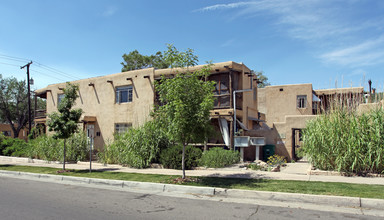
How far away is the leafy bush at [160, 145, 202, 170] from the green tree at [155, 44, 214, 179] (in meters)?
3.61

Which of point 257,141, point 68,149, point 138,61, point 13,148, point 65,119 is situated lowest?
point 13,148

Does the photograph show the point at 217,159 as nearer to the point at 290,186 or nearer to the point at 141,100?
the point at 290,186

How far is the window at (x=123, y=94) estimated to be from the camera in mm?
21453

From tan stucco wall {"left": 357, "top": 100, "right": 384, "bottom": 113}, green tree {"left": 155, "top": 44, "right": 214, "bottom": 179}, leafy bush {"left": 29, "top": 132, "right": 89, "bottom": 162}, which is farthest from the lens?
leafy bush {"left": 29, "top": 132, "right": 89, "bottom": 162}

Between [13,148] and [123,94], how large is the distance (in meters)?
9.43

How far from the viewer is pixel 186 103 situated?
1003 centimetres

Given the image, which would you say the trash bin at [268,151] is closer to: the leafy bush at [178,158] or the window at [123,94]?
the leafy bush at [178,158]

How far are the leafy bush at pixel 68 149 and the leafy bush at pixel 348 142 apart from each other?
43.2 ft

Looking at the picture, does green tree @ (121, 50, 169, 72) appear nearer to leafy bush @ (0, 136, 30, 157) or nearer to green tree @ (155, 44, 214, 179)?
leafy bush @ (0, 136, 30, 157)

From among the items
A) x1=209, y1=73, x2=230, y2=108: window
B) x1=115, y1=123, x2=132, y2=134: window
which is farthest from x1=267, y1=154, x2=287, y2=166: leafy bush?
x1=115, y1=123, x2=132, y2=134: window

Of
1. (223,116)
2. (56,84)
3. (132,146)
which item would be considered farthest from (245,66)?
(56,84)

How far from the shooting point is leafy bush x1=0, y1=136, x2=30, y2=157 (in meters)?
21.6

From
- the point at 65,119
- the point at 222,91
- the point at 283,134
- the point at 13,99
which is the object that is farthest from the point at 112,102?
the point at 13,99

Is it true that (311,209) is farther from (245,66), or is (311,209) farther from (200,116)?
(245,66)
